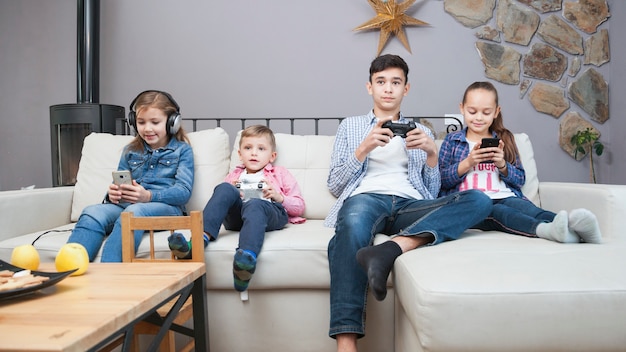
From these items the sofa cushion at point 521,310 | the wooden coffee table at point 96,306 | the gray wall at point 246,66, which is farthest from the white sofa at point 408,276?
the gray wall at point 246,66

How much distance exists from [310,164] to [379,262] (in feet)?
3.12

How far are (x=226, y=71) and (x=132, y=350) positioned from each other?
242 cm

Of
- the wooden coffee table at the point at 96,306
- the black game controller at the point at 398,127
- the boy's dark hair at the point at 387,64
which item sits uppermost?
the boy's dark hair at the point at 387,64

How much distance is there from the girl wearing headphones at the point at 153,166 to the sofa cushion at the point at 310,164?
272 millimetres

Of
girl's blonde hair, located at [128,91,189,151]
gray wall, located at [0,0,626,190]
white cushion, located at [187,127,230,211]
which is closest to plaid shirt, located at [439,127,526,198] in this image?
white cushion, located at [187,127,230,211]

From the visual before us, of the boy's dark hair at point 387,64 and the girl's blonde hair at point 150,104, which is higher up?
the boy's dark hair at point 387,64

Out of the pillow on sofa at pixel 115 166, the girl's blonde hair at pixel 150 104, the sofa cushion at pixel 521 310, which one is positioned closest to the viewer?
the sofa cushion at pixel 521 310

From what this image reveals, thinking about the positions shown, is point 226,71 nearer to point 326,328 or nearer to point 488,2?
point 488,2

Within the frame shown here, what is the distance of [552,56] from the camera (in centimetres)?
319

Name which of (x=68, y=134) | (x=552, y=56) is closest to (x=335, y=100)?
(x=552, y=56)

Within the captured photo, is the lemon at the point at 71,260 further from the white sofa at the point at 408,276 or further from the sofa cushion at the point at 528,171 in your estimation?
the sofa cushion at the point at 528,171

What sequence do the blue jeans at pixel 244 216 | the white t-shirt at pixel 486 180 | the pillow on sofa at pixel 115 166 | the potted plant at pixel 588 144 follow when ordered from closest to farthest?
the blue jeans at pixel 244 216 < the white t-shirt at pixel 486 180 < the pillow on sofa at pixel 115 166 < the potted plant at pixel 588 144

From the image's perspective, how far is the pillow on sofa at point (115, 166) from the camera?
2027 mm

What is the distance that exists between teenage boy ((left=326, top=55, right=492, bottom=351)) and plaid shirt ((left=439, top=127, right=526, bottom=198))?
87 millimetres
